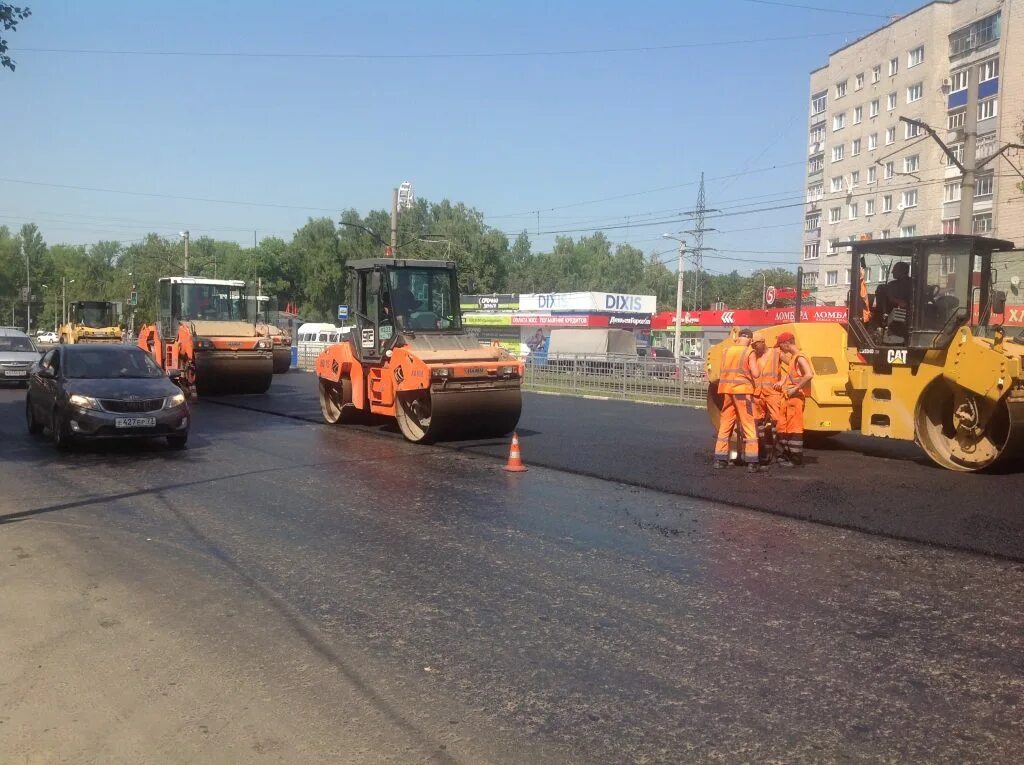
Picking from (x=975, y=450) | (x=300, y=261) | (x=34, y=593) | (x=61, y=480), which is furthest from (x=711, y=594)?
(x=300, y=261)

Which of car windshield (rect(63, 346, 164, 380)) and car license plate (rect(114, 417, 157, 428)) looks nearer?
car license plate (rect(114, 417, 157, 428))

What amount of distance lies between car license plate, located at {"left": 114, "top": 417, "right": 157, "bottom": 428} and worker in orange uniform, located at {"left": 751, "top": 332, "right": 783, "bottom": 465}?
23.6 ft

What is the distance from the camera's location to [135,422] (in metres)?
11.7

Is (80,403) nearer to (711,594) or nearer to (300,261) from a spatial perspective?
(711,594)

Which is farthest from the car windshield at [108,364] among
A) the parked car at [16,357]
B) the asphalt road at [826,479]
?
the parked car at [16,357]

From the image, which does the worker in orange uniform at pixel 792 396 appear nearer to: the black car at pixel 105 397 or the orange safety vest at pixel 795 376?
the orange safety vest at pixel 795 376

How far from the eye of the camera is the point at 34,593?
585cm

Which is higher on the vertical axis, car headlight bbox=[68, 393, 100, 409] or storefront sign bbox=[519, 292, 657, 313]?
storefront sign bbox=[519, 292, 657, 313]

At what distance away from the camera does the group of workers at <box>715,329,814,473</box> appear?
10711mm

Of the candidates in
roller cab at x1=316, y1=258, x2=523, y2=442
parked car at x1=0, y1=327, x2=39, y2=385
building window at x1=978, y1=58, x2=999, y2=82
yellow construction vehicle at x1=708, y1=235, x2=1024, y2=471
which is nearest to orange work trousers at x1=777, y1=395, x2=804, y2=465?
yellow construction vehicle at x1=708, y1=235, x2=1024, y2=471

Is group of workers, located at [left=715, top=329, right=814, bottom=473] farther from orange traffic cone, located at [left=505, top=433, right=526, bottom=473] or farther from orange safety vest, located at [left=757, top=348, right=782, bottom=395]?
orange traffic cone, located at [left=505, top=433, right=526, bottom=473]

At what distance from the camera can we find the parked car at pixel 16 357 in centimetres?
2342

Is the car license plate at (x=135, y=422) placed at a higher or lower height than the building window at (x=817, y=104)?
lower

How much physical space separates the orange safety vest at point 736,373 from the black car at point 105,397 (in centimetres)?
667
